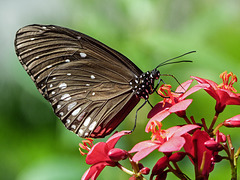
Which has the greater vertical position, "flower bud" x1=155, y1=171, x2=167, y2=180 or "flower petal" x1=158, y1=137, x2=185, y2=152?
"flower petal" x1=158, y1=137, x2=185, y2=152

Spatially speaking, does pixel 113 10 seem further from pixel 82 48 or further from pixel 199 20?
pixel 82 48

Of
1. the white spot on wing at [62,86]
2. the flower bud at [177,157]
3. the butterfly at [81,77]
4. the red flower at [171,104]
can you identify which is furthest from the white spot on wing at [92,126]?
the flower bud at [177,157]

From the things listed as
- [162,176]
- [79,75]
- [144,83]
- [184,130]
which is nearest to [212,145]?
[184,130]

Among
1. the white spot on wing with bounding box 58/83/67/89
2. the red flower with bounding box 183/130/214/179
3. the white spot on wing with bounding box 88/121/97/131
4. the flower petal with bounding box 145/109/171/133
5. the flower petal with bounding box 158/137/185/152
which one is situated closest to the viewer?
the flower petal with bounding box 158/137/185/152

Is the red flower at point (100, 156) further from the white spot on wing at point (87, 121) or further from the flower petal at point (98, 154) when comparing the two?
the white spot on wing at point (87, 121)

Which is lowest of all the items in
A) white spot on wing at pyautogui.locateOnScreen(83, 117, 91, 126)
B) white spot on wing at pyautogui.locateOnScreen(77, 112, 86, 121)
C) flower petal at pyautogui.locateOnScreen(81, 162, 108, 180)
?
flower petal at pyautogui.locateOnScreen(81, 162, 108, 180)

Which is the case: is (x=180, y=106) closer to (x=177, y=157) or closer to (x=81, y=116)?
(x=177, y=157)

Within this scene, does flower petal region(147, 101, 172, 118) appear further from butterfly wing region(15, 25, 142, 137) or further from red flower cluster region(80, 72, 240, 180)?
butterfly wing region(15, 25, 142, 137)

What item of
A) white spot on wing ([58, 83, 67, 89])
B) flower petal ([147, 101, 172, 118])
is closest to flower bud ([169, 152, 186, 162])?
flower petal ([147, 101, 172, 118])
